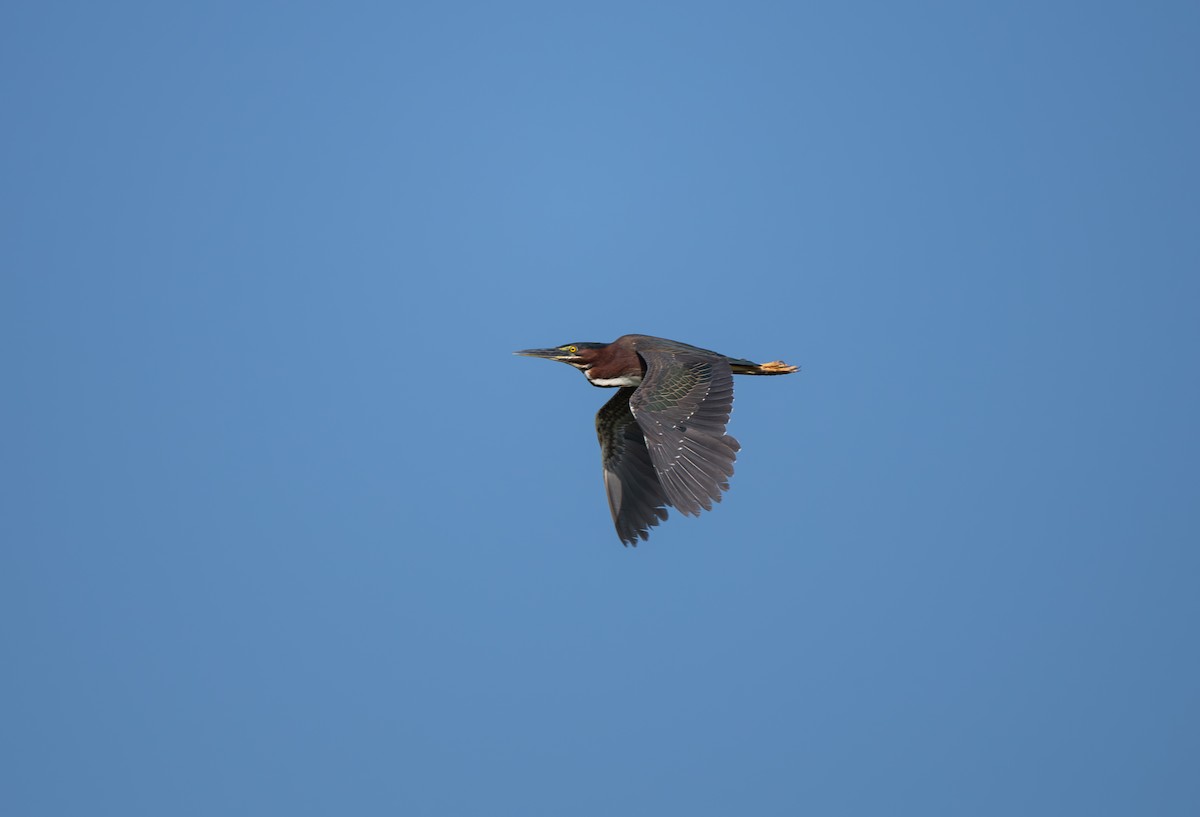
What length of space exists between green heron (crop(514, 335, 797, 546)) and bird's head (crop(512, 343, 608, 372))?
14 millimetres

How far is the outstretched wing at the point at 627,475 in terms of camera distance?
19.4 meters

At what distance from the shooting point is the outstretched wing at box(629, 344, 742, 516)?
15.3 m

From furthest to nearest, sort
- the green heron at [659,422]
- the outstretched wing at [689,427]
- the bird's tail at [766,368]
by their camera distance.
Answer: the bird's tail at [766,368] < the green heron at [659,422] < the outstretched wing at [689,427]

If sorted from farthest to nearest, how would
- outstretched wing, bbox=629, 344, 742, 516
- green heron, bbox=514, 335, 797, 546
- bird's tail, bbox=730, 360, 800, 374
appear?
bird's tail, bbox=730, 360, 800, 374 < green heron, bbox=514, 335, 797, 546 < outstretched wing, bbox=629, 344, 742, 516

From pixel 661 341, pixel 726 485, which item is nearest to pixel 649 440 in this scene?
pixel 726 485

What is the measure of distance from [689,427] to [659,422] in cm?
36

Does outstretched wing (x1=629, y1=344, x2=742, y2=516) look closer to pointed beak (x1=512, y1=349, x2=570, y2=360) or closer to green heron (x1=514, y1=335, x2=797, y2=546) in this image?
green heron (x1=514, y1=335, x2=797, y2=546)

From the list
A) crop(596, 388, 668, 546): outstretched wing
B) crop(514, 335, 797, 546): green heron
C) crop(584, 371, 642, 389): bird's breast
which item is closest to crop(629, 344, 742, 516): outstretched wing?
crop(514, 335, 797, 546): green heron

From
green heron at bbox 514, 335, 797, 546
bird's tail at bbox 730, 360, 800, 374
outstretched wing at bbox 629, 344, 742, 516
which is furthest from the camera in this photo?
bird's tail at bbox 730, 360, 800, 374

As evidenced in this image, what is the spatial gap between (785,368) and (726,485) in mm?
4157

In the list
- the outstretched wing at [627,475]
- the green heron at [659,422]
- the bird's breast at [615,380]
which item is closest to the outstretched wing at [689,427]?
the green heron at [659,422]

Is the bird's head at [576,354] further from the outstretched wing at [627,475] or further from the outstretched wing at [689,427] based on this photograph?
the outstretched wing at [689,427]

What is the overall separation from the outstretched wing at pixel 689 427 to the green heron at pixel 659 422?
11 millimetres

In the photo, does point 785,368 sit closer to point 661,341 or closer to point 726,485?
point 661,341
